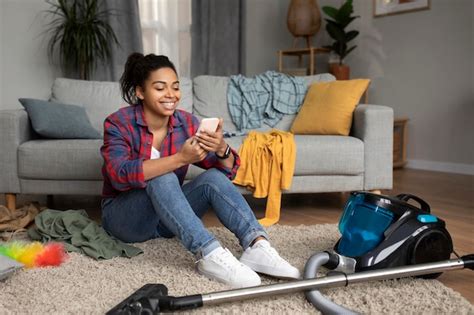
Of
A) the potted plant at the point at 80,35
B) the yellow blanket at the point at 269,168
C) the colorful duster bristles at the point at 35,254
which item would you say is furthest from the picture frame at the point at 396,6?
the colorful duster bristles at the point at 35,254

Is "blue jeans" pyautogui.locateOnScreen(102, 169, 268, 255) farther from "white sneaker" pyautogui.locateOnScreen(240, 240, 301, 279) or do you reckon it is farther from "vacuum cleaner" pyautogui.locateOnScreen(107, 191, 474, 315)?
"vacuum cleaner" pyautogui.locateOnScreen(107, 191, 474, 315)

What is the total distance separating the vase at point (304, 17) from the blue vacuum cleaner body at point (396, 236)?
3.42 meters

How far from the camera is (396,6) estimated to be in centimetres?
447

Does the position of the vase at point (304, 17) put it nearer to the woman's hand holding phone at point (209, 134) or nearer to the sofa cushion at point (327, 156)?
the sofa cushion at point (327, 156)

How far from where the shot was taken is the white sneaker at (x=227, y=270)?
1.49 m

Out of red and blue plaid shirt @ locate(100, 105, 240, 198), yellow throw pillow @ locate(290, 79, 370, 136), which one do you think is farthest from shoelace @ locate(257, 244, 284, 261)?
yellow throw pillow @ locate(290, 79, 370, 136)

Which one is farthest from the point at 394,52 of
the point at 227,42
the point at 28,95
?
the point at 28,95

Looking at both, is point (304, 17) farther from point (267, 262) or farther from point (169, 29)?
point (267, 262)

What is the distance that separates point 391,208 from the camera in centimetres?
159

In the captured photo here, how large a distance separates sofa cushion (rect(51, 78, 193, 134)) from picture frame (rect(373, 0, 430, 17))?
2.61 meters

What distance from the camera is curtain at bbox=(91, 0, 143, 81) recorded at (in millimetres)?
4297

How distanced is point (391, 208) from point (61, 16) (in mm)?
3412

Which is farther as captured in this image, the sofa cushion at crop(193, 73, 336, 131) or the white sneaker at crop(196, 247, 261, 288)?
the sofa cushion at crop(193, 73, 336, 131)

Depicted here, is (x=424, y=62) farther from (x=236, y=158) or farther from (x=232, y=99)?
(x=236, y=158)
